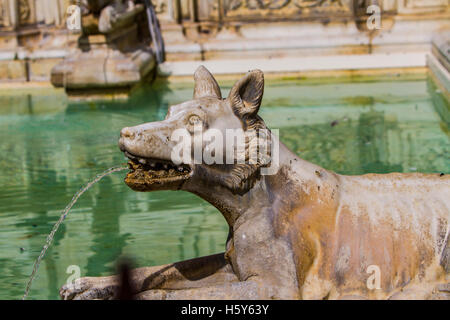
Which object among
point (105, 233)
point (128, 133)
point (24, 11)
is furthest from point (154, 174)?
point (24, 11)

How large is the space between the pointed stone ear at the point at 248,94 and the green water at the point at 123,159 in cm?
170

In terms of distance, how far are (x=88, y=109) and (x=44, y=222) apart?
396 cm

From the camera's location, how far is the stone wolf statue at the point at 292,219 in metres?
3.13

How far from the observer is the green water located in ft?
16.1

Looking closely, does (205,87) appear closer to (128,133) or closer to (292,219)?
(128,133)

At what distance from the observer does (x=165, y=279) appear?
349cm

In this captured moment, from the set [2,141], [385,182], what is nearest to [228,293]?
[385,182]

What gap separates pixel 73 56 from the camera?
980 cm

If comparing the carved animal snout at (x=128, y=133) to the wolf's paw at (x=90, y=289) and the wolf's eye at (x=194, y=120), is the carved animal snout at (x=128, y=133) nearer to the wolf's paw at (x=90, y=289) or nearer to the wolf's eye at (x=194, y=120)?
the wolf's eye at (x=194, y=120)

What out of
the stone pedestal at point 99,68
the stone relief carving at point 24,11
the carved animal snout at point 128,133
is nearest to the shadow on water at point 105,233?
the carved animal snout at point 128,133

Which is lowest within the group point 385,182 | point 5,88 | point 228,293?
point 5,88

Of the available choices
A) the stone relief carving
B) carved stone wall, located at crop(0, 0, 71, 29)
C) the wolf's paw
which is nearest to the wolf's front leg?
the wolf's paw

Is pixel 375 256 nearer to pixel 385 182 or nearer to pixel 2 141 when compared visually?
pixel 385 182

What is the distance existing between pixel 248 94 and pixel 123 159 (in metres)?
3.84
